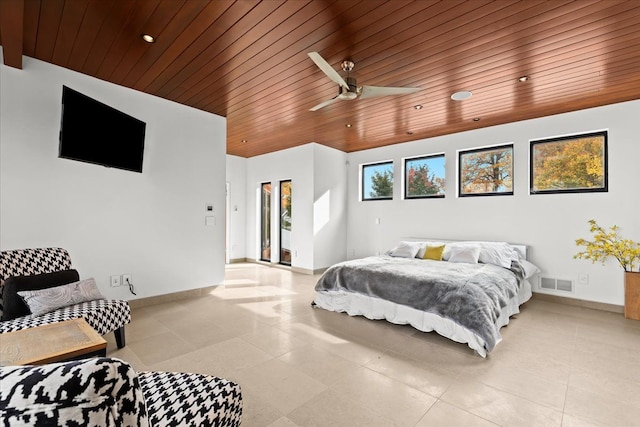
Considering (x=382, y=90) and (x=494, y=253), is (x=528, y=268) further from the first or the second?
(x=382, y=90)

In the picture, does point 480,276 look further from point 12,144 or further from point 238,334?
point 12,144

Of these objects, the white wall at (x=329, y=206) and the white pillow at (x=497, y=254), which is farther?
the white wall at (x=329, y=206)

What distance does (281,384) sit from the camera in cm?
227

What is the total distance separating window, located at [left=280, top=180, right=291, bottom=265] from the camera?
718 cm

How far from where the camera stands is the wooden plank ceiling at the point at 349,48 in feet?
7.56

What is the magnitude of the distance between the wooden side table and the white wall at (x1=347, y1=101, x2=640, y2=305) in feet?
16.9

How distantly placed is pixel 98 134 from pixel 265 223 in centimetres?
477

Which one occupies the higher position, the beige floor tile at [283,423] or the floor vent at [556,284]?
the floor vent at [556,284]

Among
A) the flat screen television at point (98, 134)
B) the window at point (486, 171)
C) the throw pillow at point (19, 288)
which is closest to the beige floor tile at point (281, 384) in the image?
the throw pillow at point (19, 288)

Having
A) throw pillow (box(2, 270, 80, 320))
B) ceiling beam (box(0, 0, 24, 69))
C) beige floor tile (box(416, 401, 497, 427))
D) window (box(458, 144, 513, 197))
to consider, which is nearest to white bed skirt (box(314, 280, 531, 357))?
beige floor tile (box(416, 401, 497, 427))

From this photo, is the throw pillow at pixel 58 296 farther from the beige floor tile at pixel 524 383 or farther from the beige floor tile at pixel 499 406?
the beige floor tile at pixel 524 383

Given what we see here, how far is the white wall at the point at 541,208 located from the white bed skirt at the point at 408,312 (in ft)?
2.50

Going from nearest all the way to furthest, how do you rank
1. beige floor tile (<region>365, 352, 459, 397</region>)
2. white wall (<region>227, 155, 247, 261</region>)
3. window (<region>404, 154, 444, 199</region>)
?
beige floor tile (<region>365, 352, 459, 397</region>)
window (<region>404, 154, 444, 199</region>)
white wall (<region>227, 155, 247, 261</region>)

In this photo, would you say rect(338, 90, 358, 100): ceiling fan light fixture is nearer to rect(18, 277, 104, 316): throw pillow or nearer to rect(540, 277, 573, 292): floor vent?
rect(18, 277, 104, 316): throw pillow
